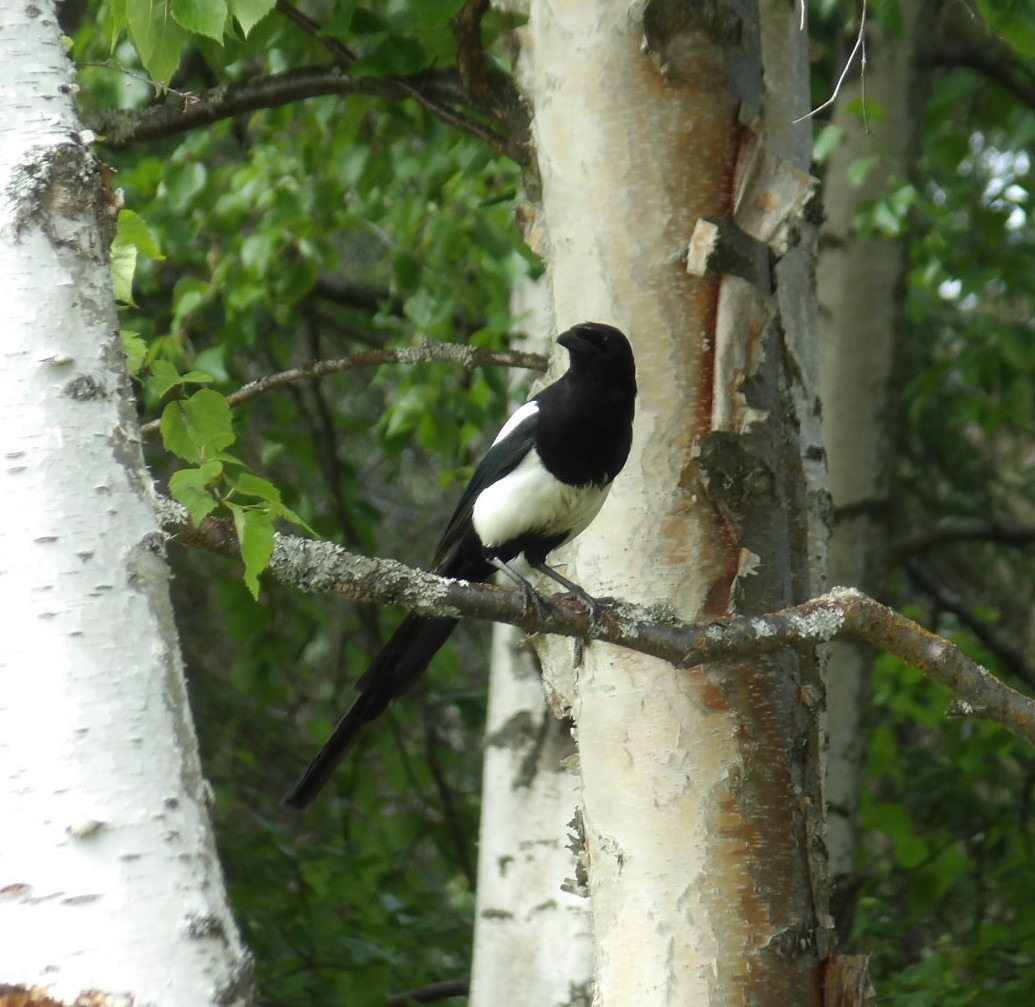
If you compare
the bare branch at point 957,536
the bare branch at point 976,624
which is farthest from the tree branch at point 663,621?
the bare branch at point 976,624

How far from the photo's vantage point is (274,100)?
→ 109 inches

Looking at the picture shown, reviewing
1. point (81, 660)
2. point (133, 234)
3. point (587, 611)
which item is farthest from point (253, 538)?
point (587, 611)

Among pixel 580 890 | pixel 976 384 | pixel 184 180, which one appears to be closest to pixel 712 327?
pixel 580 890

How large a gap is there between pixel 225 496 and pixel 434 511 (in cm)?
443

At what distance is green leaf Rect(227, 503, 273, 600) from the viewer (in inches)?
56.7

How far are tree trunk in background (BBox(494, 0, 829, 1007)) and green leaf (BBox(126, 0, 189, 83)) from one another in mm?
730

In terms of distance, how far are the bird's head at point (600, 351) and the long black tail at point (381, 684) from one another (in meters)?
0.52

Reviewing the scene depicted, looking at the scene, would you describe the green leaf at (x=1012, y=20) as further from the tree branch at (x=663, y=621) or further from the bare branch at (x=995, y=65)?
the bare branch at (x=995, y=65)

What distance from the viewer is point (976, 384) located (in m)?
4.89

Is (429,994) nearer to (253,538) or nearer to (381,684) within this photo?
(381,684)

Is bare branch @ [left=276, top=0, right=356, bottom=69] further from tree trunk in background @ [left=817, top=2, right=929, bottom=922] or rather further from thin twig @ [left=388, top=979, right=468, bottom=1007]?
thin twig @ [left=388, top=979, right=468, bottom=1007]

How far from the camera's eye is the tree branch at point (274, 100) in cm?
266

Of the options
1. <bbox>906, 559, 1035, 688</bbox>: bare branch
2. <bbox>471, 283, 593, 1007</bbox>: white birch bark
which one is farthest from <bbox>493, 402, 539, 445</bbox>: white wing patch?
<bbox>906, 559, 1035, 688</bbox>: bare branch

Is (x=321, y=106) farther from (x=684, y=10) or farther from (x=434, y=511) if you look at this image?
(x=434, y=511)
